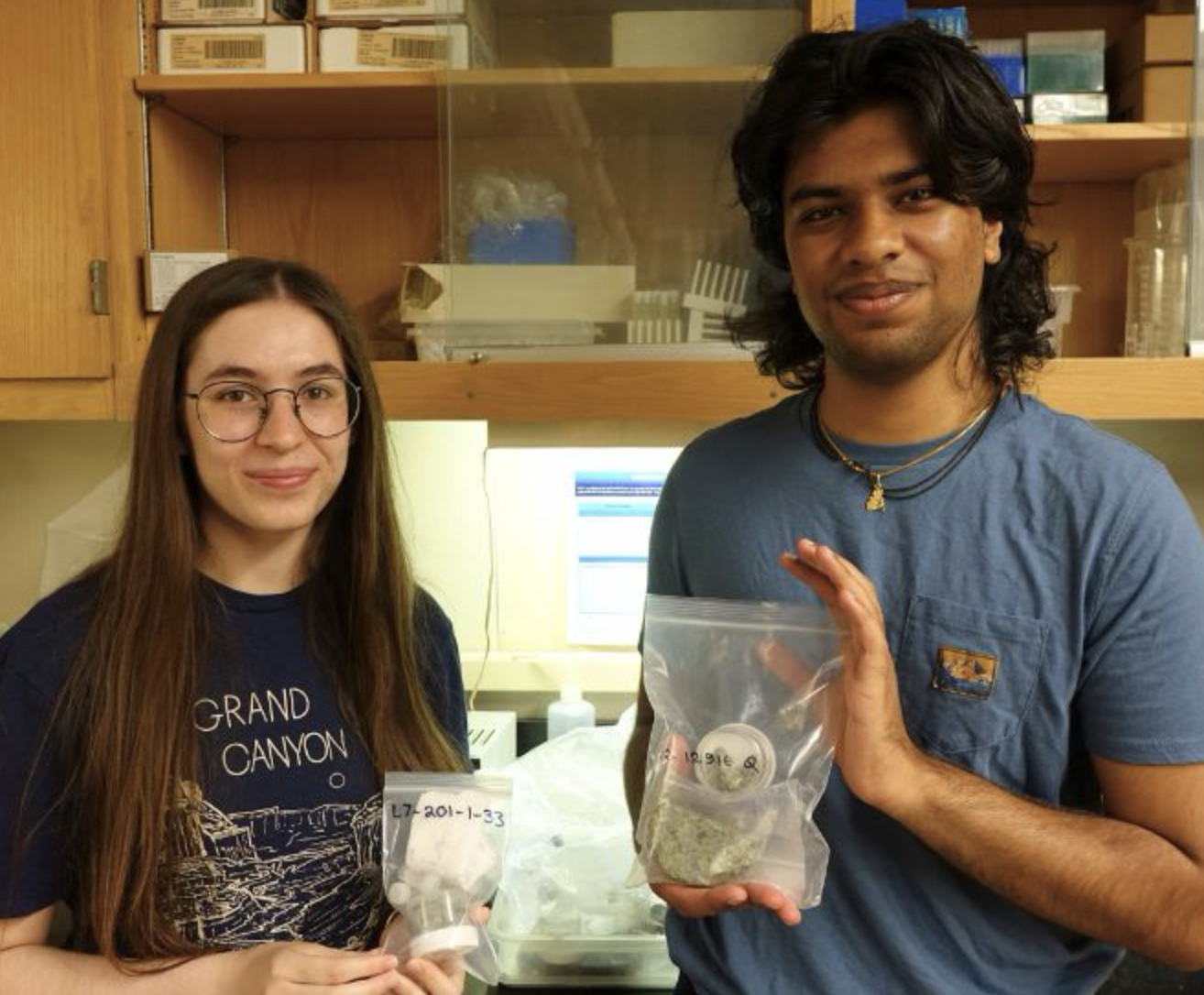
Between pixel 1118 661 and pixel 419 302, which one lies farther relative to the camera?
pixel 419 302

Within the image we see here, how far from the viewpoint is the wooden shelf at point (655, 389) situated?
1387mm

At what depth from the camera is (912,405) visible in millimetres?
1014

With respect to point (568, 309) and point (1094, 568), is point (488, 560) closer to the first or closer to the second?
point (568, 309)

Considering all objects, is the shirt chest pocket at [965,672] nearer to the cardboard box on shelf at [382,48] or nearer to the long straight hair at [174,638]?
the long straight hair at [174,638]

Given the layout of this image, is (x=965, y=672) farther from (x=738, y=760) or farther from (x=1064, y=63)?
(x=1064, y=63)

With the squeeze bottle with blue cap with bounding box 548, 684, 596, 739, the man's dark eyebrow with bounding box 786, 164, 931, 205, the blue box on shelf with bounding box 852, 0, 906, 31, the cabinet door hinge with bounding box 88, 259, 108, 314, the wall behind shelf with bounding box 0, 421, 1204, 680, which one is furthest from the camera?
the wall behind shelf with bounding box 0, 421, 1204, 680

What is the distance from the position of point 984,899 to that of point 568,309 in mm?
950

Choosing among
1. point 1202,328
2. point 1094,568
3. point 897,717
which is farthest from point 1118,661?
point 1202,328

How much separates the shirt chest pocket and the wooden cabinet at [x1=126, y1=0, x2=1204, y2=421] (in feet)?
1.76

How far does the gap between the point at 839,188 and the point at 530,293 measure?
619 millimetres

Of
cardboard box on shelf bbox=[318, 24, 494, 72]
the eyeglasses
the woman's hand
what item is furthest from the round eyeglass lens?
cardboard box on shelf bbox=[318, 24, 494, 72]

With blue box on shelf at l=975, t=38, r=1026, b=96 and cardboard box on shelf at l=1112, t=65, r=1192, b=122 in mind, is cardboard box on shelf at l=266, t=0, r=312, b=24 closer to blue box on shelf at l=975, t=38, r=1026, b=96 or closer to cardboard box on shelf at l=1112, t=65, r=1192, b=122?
blue box on shelf at l=975, t=38, r=1026, b=96

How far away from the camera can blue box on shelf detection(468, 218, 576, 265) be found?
4.98 ft

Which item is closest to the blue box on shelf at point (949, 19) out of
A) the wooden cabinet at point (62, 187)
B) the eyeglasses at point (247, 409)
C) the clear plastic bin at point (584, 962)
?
the eyeglasses at point (247, 409)
